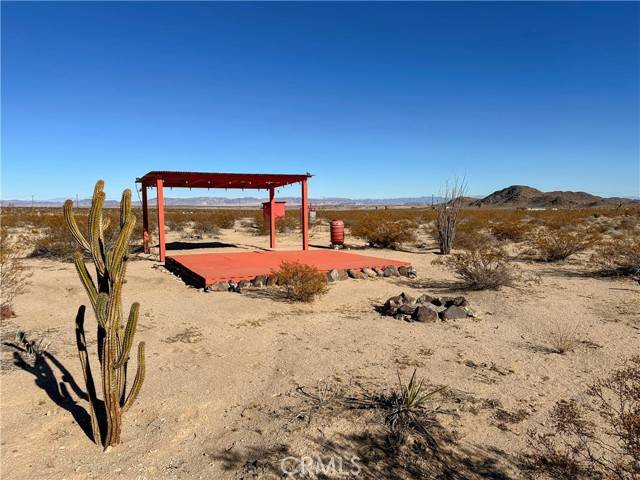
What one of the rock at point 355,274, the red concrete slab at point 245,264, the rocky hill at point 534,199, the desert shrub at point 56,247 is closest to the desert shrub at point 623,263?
the red concrete slab at point 245,264

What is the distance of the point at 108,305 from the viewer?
3.20 m

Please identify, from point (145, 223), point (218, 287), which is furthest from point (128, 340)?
point (145, 223)

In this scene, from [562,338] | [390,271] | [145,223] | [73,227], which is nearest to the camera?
[73,227]

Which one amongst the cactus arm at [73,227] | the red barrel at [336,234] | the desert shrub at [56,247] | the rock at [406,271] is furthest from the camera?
the red barrel at [336,234]

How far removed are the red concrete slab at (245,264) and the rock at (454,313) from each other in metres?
3.81

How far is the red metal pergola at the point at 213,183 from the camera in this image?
43.2ft

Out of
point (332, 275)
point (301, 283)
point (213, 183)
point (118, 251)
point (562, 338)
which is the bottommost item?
point (562, 338)

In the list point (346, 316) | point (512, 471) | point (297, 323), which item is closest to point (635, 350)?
point (512, 471)

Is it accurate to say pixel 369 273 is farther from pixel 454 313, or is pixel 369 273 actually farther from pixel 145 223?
pixel 145 223

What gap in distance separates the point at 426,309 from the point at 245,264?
5665mm

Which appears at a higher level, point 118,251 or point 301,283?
point 118,251

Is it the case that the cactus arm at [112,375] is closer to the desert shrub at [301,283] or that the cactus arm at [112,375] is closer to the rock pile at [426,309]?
the rock pile at [426,309]

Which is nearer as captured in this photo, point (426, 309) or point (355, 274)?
point (426, 309)

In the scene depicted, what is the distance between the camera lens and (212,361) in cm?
514
